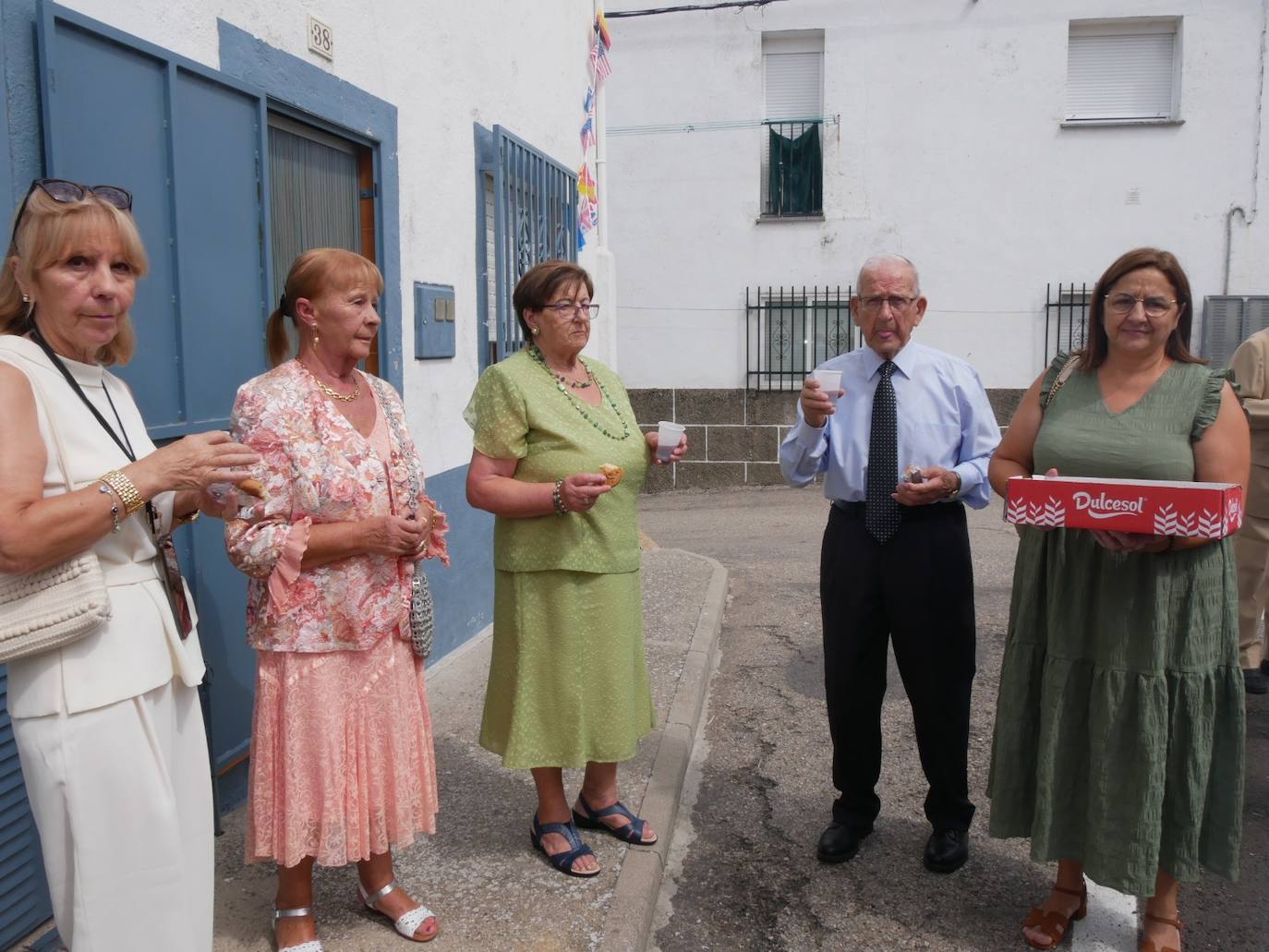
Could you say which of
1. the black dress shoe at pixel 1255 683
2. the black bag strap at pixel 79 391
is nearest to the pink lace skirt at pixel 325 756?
the black bag strap at pixel 79 391

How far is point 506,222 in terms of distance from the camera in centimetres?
620

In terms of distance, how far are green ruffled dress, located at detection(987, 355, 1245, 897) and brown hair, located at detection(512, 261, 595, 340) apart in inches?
58.5

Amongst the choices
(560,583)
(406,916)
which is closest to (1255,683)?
(560,583)

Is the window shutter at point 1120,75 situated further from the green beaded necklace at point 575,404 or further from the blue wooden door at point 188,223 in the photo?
the blue wooden door at point 188,223

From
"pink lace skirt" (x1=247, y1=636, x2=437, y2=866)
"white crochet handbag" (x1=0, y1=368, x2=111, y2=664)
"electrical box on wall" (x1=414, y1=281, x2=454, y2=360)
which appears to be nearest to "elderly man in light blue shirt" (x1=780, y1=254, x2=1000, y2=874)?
"pink lace skirt" (x1=247, y1=636, x2=437, y2=866)

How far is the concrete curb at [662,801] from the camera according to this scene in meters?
3.13

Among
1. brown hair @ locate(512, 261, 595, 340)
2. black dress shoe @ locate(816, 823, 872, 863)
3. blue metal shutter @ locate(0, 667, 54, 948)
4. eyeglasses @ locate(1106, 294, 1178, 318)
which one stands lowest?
black dress shoe @ locate(816, 823, 872, 863)

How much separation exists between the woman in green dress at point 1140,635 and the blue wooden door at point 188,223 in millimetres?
2634

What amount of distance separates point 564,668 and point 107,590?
1534 millimetres

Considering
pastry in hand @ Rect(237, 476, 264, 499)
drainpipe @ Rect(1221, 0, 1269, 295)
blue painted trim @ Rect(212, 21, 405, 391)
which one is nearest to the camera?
pastry in hand @ Rect(237, 476, 264, 499)

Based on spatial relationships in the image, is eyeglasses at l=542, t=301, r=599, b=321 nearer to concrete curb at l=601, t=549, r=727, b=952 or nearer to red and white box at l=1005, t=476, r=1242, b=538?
red and white box at l=1005, t=476, r=1242, b=538

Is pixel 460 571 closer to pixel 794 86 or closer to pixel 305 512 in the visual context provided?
pixel 305 512

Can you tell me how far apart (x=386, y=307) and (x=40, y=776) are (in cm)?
324

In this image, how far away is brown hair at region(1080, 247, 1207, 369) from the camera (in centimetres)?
293
